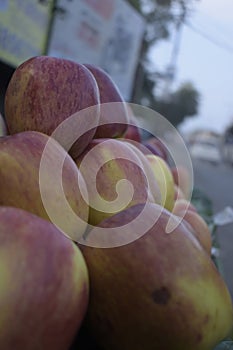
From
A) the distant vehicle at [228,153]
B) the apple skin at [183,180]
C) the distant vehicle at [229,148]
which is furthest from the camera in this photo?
the distant vehicle at [228,153]

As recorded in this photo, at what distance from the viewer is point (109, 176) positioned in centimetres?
110

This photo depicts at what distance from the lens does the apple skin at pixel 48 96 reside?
110 centimetres

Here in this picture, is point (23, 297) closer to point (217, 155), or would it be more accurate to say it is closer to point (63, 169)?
point (63, 169)

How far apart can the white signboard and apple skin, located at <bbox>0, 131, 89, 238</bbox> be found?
4329mm

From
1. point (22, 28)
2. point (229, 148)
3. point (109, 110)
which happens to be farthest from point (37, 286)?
point (229, 148)

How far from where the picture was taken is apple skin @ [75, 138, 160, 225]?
3.42 ft

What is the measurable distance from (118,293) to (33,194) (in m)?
0.23

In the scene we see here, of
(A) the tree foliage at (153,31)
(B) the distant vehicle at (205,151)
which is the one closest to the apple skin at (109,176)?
(A) the tree foliage at (153,31)

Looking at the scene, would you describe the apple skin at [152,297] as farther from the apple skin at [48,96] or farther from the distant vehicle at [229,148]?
the distant vehicle at [229,148]

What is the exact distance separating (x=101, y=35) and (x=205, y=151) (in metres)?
19.4

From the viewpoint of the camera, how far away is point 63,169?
936 mm

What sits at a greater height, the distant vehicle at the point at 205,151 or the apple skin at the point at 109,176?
the apple skin at the point at 109,176

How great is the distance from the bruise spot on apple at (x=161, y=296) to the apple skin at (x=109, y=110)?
2.09 feet

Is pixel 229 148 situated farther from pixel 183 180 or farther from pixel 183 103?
pixel 183 180
